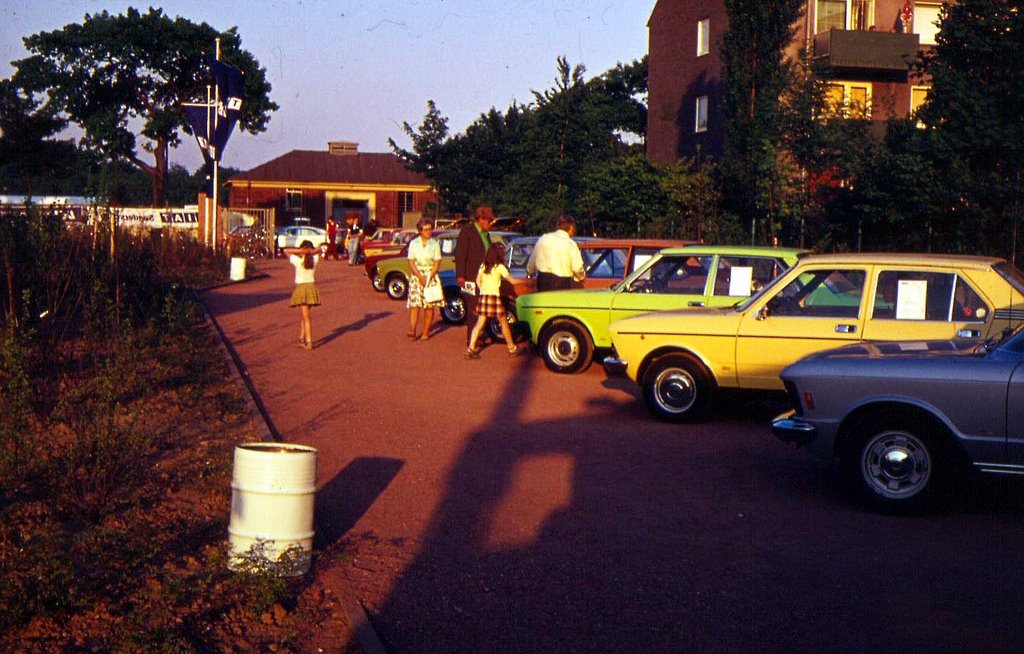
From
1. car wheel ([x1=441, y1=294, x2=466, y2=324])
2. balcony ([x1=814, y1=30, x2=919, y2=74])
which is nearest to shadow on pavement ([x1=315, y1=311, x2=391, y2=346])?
car wheel ([x1=441, y1=294, x2=466, y2=324])

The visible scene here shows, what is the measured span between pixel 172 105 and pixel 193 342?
178 feet

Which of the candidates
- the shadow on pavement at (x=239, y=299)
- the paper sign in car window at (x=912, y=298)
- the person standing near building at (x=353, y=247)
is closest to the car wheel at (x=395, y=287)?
the shadow on pavement at (x=239, y=299)

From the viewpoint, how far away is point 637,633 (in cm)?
580

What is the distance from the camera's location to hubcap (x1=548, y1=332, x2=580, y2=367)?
15055 millimetres

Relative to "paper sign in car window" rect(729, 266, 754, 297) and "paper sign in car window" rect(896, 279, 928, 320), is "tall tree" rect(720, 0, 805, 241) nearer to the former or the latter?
"paper sign in car window" rect(729, 266, 754, 297)

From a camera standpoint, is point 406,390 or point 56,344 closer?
point 56,344

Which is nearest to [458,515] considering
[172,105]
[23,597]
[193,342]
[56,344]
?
[23,597]

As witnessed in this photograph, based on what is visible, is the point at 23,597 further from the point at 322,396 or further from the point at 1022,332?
the point at 322,396

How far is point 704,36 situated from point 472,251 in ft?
99.4

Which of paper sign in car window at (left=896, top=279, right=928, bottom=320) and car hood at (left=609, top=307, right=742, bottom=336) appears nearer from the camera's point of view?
paper sign in car window at (left=896, top=279, right=928, bottom=320)

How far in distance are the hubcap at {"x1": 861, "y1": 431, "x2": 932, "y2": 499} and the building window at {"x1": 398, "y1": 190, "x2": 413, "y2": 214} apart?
72112 mm

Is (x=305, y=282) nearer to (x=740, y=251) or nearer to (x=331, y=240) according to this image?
(x=740, y=251)

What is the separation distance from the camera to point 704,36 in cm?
4453

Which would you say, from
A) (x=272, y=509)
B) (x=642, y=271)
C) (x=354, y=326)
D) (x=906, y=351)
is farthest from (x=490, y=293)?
(x=272, y=509)
